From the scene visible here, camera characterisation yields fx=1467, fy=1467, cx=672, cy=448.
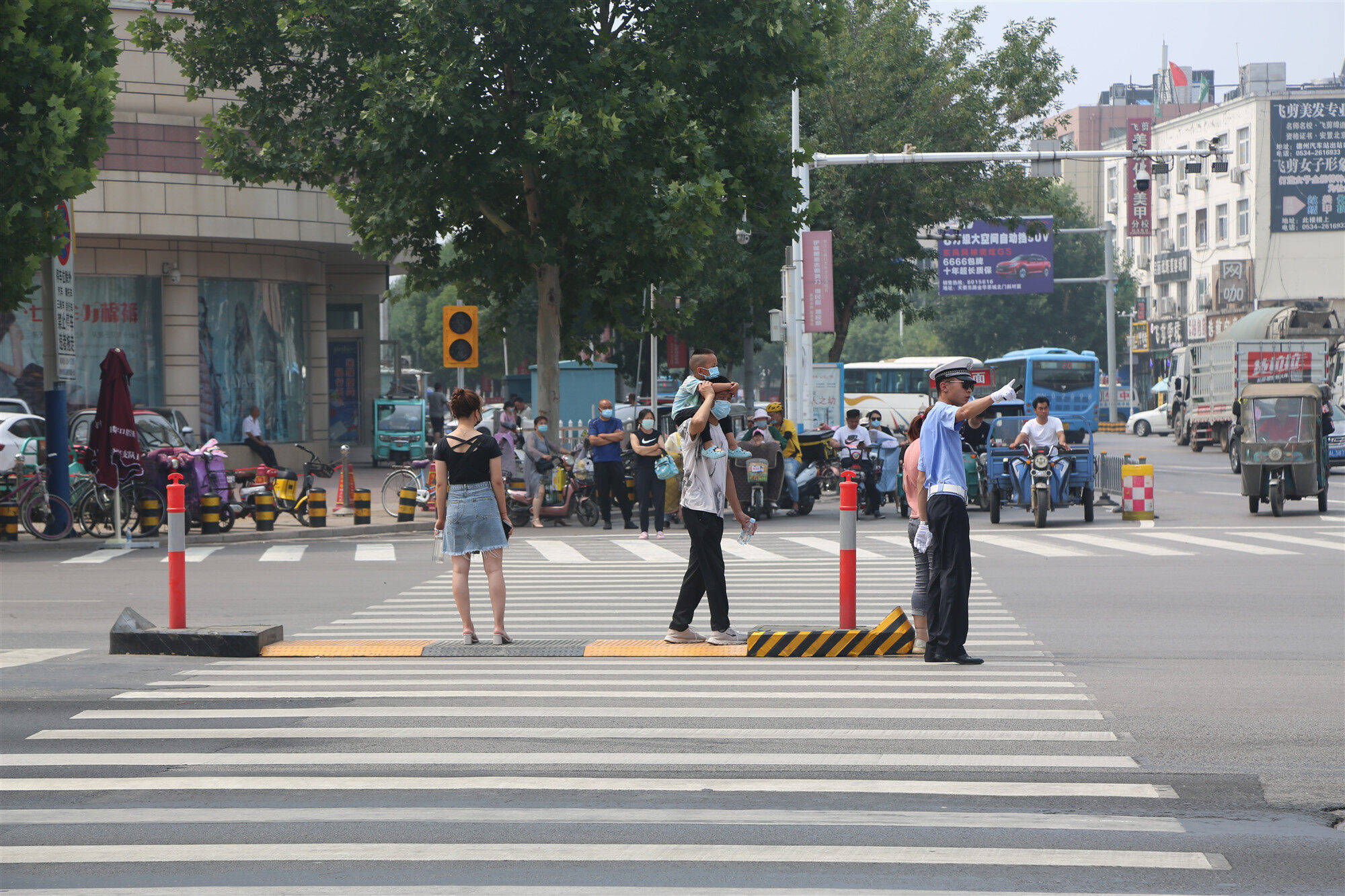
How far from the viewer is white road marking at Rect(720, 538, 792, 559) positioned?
16859mm

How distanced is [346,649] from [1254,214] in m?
70.3

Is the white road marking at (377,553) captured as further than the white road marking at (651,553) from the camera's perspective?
Yes

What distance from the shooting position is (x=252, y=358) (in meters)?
32.8

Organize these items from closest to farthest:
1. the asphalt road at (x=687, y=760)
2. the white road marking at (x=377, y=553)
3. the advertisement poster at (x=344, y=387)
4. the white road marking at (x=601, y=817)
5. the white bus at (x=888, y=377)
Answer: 1. the asphalt road at (x=687, y=760)
2. the white road marking at (x=601, y=817)
3. the white road marking at (x=377, y=553)
4. the advertisement poster at (x=344, y=387)
5. the white bus at (x=888, y=377)

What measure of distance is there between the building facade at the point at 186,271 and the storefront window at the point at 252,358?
3 cm

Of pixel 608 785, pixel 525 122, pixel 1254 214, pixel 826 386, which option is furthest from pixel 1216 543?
pixel 1254 214

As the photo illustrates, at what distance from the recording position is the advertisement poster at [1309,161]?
68688 millimetres

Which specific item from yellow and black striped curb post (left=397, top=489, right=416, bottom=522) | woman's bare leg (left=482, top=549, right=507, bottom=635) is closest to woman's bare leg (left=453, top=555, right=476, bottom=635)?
woman's bare leg (left=482, top=549, right=507, bottom=635)

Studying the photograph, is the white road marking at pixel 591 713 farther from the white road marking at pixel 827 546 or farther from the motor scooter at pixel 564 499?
the motor scooter at pixel 564 499

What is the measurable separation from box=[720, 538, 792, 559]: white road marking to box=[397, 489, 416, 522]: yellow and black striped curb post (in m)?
6.06

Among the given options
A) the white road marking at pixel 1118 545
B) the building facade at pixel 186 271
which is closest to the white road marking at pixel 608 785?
the white road marking at pixel 1118 545

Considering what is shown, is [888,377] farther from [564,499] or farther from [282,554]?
[282,554]

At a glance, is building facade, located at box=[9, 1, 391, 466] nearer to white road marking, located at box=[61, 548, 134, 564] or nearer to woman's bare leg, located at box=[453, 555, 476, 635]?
white road marking, located at box=[61, 548, 134, 564]

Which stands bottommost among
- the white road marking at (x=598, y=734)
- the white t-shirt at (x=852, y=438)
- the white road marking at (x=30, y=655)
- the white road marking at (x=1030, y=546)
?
the white road marking at (x=1030, y=546)
